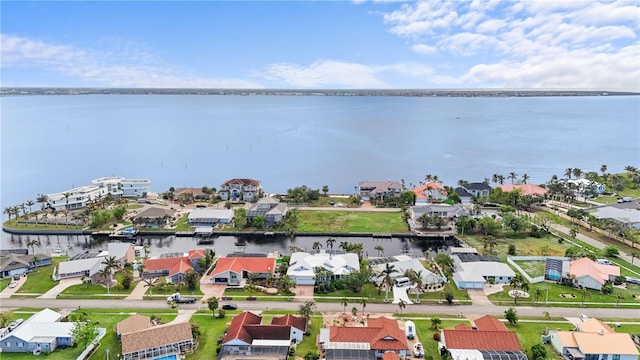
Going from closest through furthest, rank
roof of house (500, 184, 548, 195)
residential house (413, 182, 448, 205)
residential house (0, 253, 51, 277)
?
residential house (0, 253, 51, 277)
residential house (413, 182, 448, 205)
roof of house (500, 184, 548, 195)

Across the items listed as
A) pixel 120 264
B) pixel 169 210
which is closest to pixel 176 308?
pixel 120 264

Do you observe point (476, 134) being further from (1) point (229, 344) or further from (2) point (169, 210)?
(1) point (229, 344)

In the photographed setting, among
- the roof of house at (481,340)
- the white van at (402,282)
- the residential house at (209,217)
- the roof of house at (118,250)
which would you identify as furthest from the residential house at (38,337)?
the residential house at (209,217)

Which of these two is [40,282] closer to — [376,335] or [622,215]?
[376,335]

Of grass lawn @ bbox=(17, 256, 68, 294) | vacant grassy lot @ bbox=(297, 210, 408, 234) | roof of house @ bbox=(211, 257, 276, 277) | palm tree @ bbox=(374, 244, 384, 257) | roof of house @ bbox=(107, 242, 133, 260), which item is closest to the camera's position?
grass lawn @ bbox=(17, 256, 68, 294)

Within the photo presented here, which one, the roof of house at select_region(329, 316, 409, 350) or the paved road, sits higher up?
the roof of house at select_region(329, 316, 409, 350)

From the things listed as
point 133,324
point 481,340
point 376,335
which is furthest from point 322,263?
point 133,324

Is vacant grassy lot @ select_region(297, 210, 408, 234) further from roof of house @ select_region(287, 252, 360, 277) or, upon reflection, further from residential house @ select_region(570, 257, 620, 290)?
residential house @ select_region(570, 257, 620, 290)

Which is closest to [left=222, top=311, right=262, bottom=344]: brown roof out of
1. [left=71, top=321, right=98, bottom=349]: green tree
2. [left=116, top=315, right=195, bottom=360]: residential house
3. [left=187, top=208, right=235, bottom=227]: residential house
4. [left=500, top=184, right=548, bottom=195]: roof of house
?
[left=116, top=315, right=195, bottom=360]: residential house
